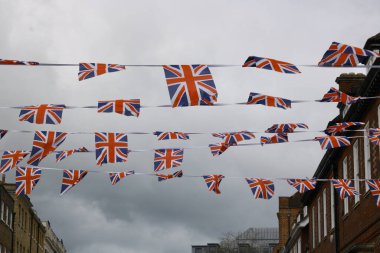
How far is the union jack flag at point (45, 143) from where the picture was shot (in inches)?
736

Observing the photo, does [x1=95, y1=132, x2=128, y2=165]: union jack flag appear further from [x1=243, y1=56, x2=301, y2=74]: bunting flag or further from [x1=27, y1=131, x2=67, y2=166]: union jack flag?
[x1=243, y1=56, x2=301, y2=74]: bunting flag

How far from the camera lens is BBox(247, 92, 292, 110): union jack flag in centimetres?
1714

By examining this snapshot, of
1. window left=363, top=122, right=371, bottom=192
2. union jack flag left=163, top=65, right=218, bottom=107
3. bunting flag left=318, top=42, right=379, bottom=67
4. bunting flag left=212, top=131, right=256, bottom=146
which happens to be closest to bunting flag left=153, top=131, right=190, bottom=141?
bunting flag left=212, top=131, right=256, bottom=146

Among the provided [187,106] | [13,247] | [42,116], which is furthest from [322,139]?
[13,247]

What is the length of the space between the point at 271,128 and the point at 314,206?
2209cm

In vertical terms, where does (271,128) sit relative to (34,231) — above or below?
below

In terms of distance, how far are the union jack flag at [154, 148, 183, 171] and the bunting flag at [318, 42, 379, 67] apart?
5217 mm

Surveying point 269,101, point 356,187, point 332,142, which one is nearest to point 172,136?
point 269,101

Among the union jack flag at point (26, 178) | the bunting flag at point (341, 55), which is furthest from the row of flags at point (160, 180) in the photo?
the bunting flag at point (341, 55)

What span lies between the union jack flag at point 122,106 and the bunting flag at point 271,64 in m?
2.83

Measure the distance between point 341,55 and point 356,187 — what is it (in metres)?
12.1

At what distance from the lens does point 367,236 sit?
25.6 m

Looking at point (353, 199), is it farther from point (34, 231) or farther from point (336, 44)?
point (34, 231)

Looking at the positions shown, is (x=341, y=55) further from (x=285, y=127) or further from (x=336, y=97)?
(x=285, y=127)
